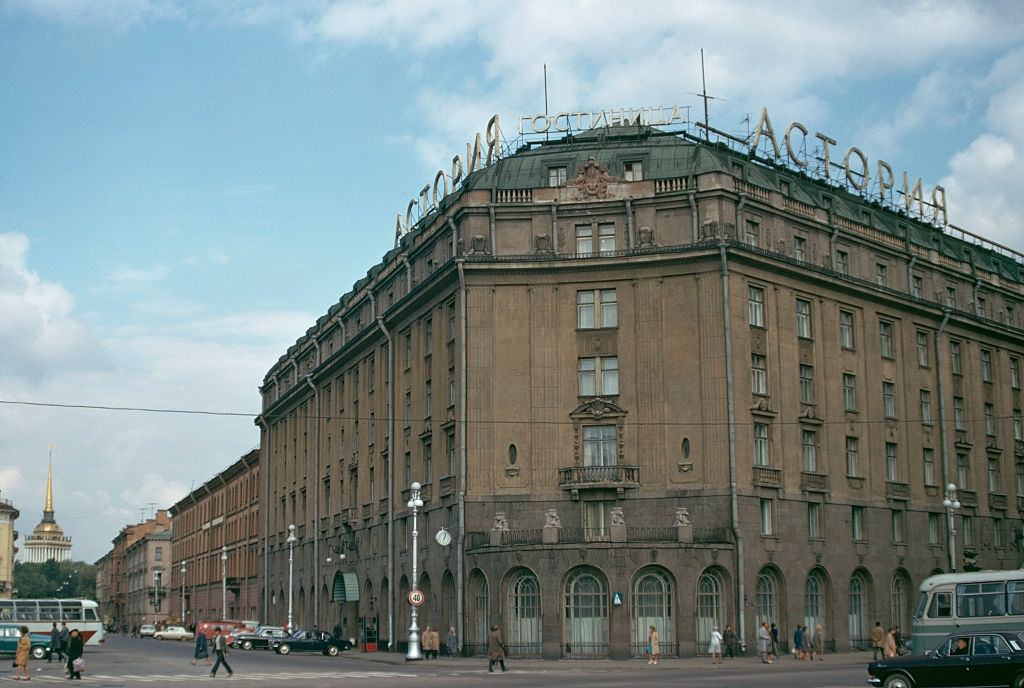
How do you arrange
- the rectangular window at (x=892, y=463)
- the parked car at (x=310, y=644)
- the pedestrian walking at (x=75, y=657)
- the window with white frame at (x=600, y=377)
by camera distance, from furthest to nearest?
the parked car at (x=310, y=644)
the rectangular window at (x=892, y=463)
the window with white frame at (x=600, y=377)
the pedestrian walking at (x=75, y=657)

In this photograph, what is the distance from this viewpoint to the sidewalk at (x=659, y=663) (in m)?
47.2

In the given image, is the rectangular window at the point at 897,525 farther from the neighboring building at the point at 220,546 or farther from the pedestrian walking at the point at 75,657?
the neighboring building at the point at 220,546

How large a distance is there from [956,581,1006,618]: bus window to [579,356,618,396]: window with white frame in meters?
22.0

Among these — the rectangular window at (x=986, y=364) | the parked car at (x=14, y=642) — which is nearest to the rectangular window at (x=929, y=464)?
the rectangular window at (x=986, y=364)

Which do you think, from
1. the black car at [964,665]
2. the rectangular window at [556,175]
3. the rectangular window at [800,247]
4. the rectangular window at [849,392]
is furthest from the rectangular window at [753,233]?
the black car at [964,665]

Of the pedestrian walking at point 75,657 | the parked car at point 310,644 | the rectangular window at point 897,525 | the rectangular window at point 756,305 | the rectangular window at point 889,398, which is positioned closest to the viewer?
the pedestrian walking at point 75,657

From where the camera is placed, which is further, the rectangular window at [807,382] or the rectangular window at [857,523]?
the rectangular window at [857,523]

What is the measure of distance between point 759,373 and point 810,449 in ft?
16.2

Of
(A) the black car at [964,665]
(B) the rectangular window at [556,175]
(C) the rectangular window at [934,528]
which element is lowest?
(A) the black car at [964,665]

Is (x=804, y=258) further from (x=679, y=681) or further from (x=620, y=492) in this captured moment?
(x=679, y=681)

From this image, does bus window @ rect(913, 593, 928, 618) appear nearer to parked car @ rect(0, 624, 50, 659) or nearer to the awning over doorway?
the awning over doorway

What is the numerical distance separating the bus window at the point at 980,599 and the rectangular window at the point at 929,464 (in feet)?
94.7

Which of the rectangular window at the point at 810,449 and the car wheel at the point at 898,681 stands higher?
the rectangular window at the point at 810,449

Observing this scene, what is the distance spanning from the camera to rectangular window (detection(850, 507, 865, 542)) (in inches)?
2416
